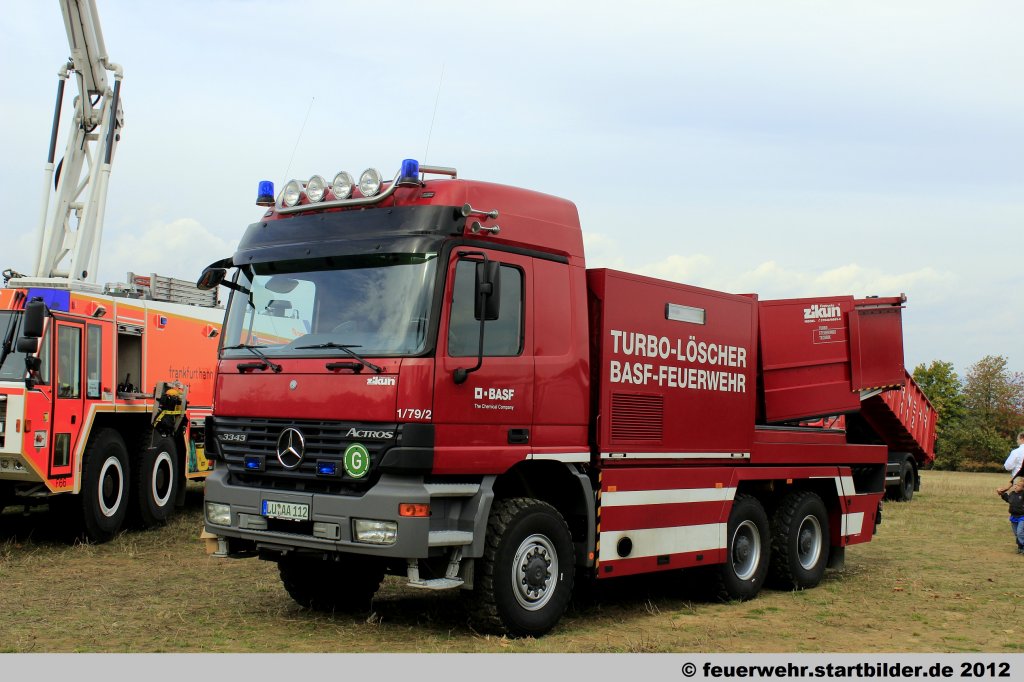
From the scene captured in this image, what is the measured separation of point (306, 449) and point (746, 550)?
4.88 meters

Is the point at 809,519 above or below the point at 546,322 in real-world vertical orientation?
below

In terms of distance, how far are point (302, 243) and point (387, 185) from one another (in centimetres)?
82

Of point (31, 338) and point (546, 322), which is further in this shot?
point (31, 338)

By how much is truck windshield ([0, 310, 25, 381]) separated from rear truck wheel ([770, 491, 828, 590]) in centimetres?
833

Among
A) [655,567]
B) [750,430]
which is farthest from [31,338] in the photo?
A: [750,430]

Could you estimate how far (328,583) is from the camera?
8812mm

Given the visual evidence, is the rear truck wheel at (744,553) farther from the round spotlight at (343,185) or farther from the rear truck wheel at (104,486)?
the rear truck wheel at (104,486)

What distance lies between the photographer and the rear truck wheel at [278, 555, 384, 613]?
870cm

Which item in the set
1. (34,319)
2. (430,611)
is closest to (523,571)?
(430,611)

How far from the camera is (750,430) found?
33.2 feet

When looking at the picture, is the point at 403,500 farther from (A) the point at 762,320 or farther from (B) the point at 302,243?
(A) the point at 762,320

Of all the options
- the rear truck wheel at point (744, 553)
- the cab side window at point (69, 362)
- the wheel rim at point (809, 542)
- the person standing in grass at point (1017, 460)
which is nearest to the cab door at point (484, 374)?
the rear truck wheel at point (744, 553)

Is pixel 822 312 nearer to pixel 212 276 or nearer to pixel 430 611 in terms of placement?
pixel 430 611

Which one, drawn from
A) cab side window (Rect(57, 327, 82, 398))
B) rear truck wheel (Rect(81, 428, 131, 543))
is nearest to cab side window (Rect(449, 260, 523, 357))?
cab side window (Rect(57, 327, 82, 398))
